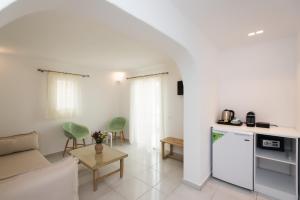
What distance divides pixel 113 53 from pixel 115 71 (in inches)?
73.6

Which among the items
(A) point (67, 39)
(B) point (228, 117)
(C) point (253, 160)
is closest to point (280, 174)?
(C) point (253, 160)

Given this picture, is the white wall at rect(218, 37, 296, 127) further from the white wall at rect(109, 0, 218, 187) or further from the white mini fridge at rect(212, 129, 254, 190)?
the white mini fridge at rect(212, 129, 254, 190)

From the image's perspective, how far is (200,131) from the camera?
2.12m

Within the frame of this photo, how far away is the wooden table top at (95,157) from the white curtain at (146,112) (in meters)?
1.50

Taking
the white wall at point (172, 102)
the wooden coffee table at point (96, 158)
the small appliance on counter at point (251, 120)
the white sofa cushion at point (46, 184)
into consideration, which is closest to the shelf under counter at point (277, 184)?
the small appliance on counter at point (251, 120)

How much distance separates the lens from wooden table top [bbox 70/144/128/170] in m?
2.23

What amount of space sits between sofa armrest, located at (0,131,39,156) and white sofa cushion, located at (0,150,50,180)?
87mm

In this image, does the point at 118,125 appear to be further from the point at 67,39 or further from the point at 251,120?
the point at 251,120

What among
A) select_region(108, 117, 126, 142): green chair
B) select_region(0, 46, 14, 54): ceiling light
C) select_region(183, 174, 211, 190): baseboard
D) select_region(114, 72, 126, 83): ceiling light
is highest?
select_region(0, 46, 14, 54): ceiling light

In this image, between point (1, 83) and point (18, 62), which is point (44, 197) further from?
point (18, 62)

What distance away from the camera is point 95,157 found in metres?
2.45

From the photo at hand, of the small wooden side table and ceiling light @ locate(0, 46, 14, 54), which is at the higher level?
ceiling light @ locate(0, 46, 14, 54)

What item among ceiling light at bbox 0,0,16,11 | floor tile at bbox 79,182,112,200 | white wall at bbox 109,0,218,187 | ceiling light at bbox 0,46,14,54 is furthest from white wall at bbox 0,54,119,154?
ceiling light at bbox 0,0,16,11

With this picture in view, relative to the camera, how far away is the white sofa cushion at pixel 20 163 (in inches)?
78.1
